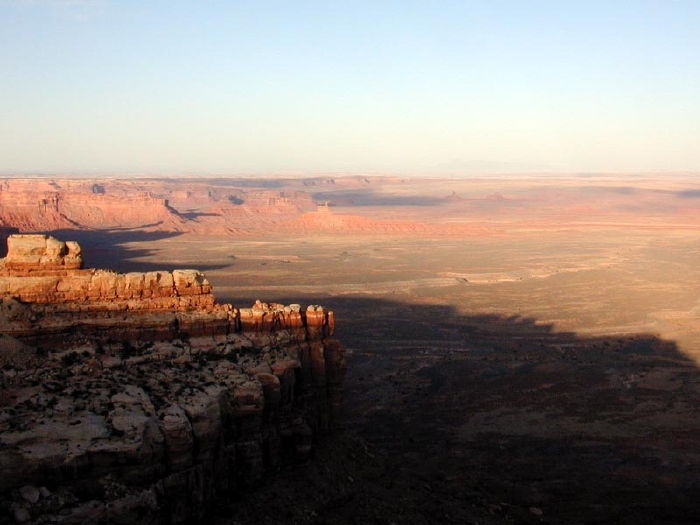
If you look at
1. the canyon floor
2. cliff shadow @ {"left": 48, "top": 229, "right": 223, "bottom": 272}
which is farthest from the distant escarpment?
cliff shadow @ {"left": 48, "top": 229, "right": 223, "bottom": 272}

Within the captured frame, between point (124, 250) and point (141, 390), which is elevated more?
point (141, 390)

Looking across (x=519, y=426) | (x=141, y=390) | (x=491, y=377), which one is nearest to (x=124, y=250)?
(x=491, y=377)

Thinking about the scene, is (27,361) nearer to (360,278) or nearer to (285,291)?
(285,291)

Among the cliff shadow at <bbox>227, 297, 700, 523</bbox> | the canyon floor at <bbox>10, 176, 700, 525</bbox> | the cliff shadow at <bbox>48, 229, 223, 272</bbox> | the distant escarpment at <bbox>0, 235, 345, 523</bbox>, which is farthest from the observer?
the cliff shadow at <bbox>48, 229, 223, 272</bbox>

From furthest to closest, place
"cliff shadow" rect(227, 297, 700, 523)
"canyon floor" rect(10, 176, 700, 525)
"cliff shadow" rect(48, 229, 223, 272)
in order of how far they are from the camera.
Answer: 1. "cliff shadow" rect(48, 229, 223, 272)
2. "cliff shadow" rect(227, 297, 700, 523)
3. "canyon floor" rect(10, 176, 700, 525)

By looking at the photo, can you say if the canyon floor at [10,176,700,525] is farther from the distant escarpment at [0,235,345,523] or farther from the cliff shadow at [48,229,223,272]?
the distant escarpment at [0,235,345,523]

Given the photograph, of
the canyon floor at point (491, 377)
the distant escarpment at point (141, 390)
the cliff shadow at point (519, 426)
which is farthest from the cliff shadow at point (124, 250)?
the distant escarpment at point (141, 390)

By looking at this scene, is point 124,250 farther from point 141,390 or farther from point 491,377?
point 141,390
